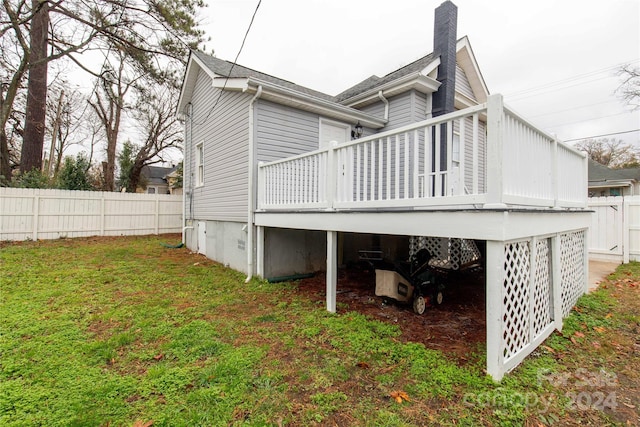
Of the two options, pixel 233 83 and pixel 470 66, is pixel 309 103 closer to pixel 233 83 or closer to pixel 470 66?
pixel 233 83

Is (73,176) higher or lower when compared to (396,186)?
higher

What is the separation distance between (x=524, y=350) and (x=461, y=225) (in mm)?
1562

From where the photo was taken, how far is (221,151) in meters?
7.87

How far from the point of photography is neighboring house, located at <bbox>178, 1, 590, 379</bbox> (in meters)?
2.75

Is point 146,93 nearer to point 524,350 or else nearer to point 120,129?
point 120,129

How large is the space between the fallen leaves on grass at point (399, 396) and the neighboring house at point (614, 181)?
26.5 meters

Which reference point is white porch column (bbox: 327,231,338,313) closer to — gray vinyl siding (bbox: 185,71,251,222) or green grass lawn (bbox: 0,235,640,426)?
green grass lawn (bbox: 0,235,640,426)

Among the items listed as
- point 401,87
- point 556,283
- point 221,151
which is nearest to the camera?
point 556,283

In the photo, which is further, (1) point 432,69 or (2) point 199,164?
(2) point 199,164

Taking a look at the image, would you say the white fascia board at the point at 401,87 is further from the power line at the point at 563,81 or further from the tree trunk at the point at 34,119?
the power line at the point at 563,81

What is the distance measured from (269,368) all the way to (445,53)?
8.89 m

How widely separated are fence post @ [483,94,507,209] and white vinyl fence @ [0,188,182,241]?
1395 centimetres

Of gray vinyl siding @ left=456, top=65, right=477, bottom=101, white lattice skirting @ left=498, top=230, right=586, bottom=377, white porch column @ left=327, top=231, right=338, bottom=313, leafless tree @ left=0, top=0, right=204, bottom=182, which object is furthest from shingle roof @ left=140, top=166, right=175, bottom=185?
white lattice skirting @ left=498, top=230, right=586, bottom=377

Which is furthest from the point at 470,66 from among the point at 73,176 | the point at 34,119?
the point at 34,119
